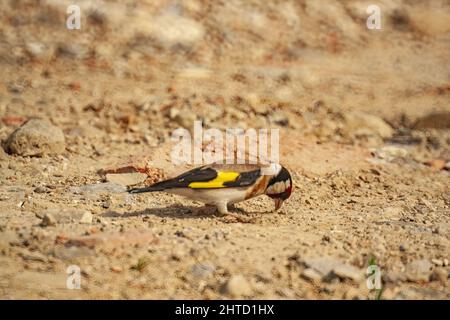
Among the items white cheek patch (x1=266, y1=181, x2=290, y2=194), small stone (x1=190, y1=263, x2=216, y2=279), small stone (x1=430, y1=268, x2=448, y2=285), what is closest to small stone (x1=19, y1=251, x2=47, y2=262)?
small stone (x1=190, y1=263, x2=216, y2=279)

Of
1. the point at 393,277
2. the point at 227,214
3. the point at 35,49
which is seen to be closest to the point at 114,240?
the point at 227,214

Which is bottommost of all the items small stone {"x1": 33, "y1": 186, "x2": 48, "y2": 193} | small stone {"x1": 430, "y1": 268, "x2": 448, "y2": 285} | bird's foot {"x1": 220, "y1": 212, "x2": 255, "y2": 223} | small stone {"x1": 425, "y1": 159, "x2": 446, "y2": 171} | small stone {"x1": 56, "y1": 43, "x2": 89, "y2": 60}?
small stone {"x1": 430, "y1": 268, "x2": 448, "y2": 285}

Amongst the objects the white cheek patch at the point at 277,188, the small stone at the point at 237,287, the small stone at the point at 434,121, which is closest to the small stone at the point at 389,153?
the small stone at the point at 434,121

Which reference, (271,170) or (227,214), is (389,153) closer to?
(271,170)

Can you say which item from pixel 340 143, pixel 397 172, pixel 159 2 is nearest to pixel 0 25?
pixel 159 2

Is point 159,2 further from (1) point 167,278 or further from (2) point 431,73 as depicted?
(1) point 167,278

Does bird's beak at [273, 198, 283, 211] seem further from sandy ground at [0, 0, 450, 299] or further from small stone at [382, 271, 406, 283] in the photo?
small stone at [382, 271, 406, 283]
